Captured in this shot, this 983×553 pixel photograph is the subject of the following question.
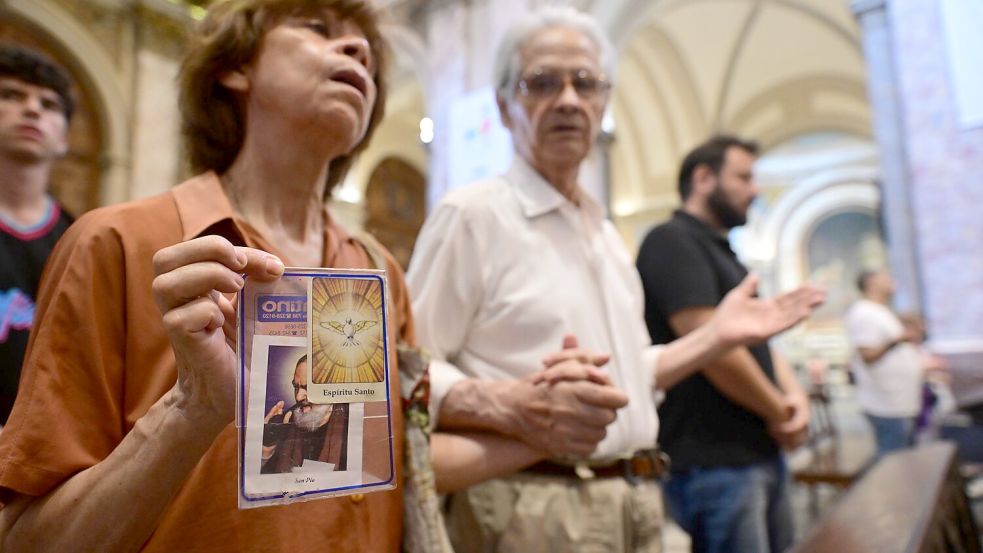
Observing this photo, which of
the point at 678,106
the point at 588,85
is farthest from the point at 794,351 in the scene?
the point at 588,85

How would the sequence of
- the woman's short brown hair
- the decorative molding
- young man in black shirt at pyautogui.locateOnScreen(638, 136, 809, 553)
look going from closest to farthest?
the woman's short brown hair → young man in black shirt at pyautogui.locateOnScreen(638, 136, 809, 553) → the decorative molding

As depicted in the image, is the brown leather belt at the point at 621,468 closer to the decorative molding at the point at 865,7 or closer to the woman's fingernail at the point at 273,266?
the woman's fingernail at the point at 273,266

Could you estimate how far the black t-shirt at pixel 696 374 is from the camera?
1.72m

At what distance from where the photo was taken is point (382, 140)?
375 inches

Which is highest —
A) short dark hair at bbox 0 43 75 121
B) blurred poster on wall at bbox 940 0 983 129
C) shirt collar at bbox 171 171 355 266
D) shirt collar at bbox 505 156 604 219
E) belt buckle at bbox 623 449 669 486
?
blurred poster on wall at bbox 940 0 983 129

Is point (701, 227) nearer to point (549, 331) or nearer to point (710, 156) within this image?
point (710, 156)

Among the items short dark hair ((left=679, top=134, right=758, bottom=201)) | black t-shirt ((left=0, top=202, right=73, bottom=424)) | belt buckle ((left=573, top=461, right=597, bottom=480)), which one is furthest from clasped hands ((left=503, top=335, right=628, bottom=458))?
short dark hair ((left=679, top=134, right=758, bottom=201))

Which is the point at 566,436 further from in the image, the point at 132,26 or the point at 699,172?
the point at 132,26

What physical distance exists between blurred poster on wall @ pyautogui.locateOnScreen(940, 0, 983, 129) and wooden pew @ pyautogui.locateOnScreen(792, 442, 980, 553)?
99.5 inches

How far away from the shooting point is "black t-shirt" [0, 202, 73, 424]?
133 centimetres

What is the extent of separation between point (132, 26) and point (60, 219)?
18.7 ft

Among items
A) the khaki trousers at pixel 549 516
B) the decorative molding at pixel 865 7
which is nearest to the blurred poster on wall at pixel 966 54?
the decorative molding at pixel 865 7

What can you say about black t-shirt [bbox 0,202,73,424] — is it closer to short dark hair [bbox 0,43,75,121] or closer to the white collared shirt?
short dark hair [bbox 0,43,75,121]

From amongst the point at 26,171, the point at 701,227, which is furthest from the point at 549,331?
the point at 26,171
